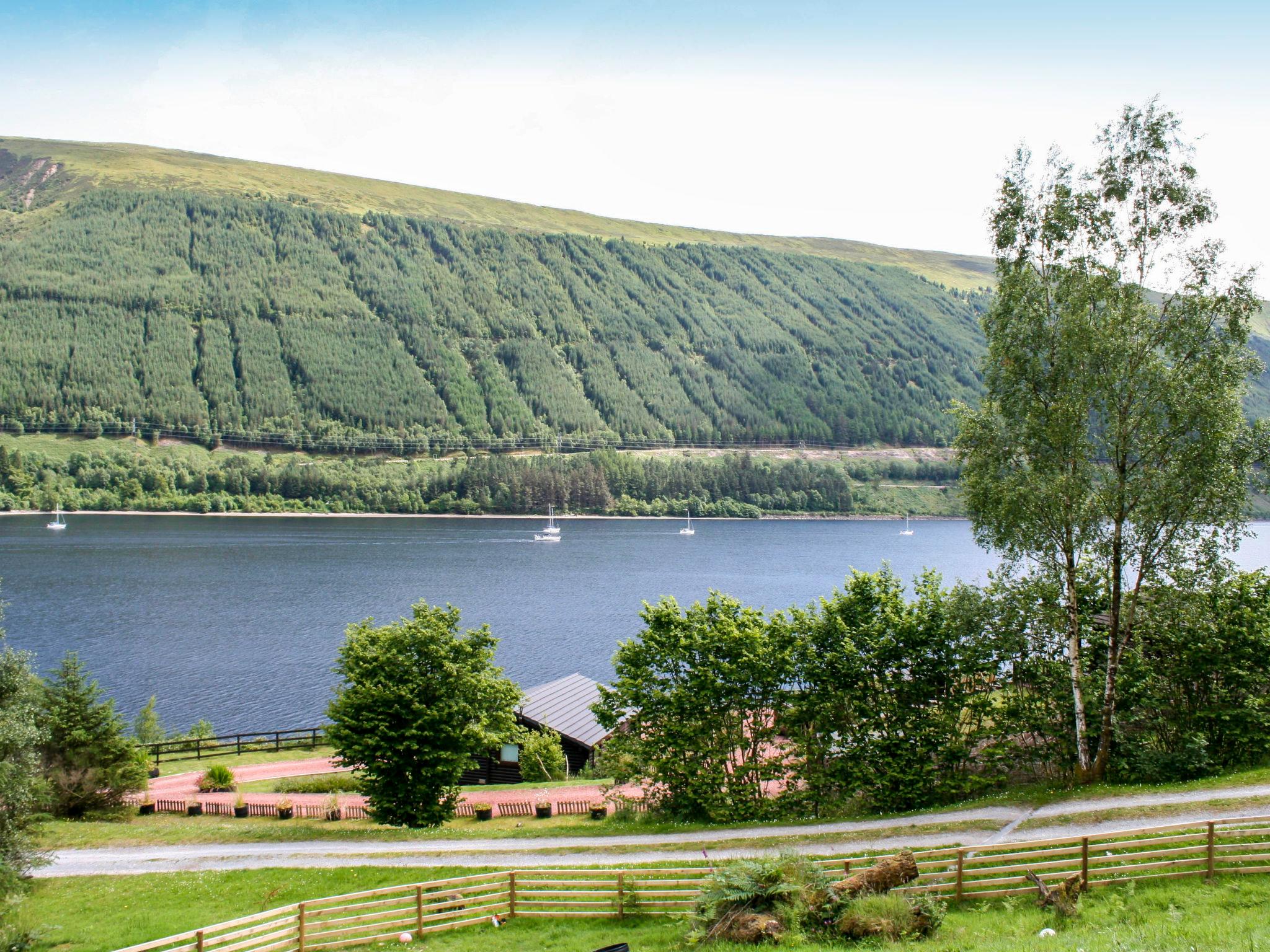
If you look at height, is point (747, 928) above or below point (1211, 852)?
below

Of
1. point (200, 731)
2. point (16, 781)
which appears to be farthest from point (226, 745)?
point (16, 781)

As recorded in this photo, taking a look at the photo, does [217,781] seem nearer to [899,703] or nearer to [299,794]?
[299,794]

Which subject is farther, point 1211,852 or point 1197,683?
→ point 1197,683

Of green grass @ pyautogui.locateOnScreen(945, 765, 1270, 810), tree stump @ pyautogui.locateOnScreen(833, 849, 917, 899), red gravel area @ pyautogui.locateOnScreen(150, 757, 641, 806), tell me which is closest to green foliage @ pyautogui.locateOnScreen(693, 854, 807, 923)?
tree stump @ pyautogui.locateOnScreen(833, 849, 917, 899)

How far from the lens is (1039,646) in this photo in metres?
25.3

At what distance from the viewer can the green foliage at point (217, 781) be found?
36438mm

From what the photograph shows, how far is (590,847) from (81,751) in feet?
66.6

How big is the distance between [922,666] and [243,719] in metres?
45.7

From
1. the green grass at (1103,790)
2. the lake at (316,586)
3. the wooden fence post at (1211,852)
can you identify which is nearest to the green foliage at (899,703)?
the green grass at (1103,790)

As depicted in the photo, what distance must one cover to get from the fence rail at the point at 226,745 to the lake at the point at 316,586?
6.43m

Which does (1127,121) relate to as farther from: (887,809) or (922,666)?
(887,809)

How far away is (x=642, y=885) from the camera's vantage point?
1794 centimetres

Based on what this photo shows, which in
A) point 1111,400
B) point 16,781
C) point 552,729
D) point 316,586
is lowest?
point 552,729

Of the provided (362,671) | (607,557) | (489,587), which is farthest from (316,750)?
(607,557)
